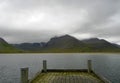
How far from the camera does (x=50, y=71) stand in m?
29.2

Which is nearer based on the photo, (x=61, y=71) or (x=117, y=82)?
(x=61, y=71)

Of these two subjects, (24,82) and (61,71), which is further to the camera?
(61,71)

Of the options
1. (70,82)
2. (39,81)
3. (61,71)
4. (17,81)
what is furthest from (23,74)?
(17,81)

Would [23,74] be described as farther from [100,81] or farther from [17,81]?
[17,81]

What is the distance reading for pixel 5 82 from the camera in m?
44.5

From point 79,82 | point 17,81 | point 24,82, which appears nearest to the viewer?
point 24,82

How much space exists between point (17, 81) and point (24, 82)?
28568 mm

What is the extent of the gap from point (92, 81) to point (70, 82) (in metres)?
2.44

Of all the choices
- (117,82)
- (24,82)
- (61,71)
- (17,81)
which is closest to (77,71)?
(61,71)

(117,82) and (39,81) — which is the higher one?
(39,81)

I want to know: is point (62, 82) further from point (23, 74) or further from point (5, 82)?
point (5, 82)

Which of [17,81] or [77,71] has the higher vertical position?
[77,71]

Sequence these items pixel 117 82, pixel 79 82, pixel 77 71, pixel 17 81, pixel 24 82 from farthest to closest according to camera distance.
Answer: pixel 17 81, pixel 117 82, pixel 77 71, pixel 79 82, pixel 24 82

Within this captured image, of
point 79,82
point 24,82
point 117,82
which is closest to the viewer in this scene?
point 24,82
